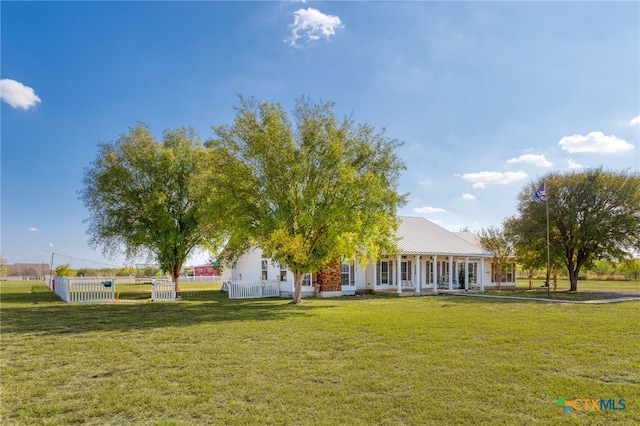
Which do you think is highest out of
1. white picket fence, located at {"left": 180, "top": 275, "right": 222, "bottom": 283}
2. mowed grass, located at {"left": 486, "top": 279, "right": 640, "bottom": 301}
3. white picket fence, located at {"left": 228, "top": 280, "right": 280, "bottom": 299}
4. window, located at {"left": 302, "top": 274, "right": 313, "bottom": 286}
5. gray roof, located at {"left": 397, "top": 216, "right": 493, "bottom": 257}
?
gray roof, located at {"left": 397, "top": 216, "right": 493, "bottom": 257}

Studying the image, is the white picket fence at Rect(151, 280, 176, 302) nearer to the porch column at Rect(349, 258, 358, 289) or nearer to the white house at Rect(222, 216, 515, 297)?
the white house at Rect(222, 216, 515, 297)

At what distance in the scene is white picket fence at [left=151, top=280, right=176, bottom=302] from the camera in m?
20.7

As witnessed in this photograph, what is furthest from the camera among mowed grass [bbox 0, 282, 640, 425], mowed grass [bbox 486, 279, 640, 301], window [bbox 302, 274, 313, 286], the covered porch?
the covered porch

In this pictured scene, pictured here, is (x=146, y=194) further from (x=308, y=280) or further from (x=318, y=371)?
(x=318, y=371)

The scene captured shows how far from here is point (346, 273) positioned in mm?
24625

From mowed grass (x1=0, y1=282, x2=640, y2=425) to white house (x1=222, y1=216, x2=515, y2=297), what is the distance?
12166 mm

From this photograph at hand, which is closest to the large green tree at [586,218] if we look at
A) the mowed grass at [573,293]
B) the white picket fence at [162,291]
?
the mowed grass at [573,293]

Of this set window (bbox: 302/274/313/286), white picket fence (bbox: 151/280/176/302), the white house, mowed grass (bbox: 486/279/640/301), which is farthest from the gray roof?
white picket fence (bbox: 151/280/176/302)

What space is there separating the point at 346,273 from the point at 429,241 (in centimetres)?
663

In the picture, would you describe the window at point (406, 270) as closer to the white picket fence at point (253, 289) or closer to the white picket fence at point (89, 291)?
the white picket fence at point (253, 289)

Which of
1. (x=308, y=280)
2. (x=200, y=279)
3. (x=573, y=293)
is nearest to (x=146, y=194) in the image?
(x=308, y=280)

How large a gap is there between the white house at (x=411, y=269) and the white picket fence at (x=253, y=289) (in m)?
0.43

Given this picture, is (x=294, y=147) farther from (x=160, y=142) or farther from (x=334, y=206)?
(x=160, y=142)

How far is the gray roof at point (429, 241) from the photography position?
25.3 metres
